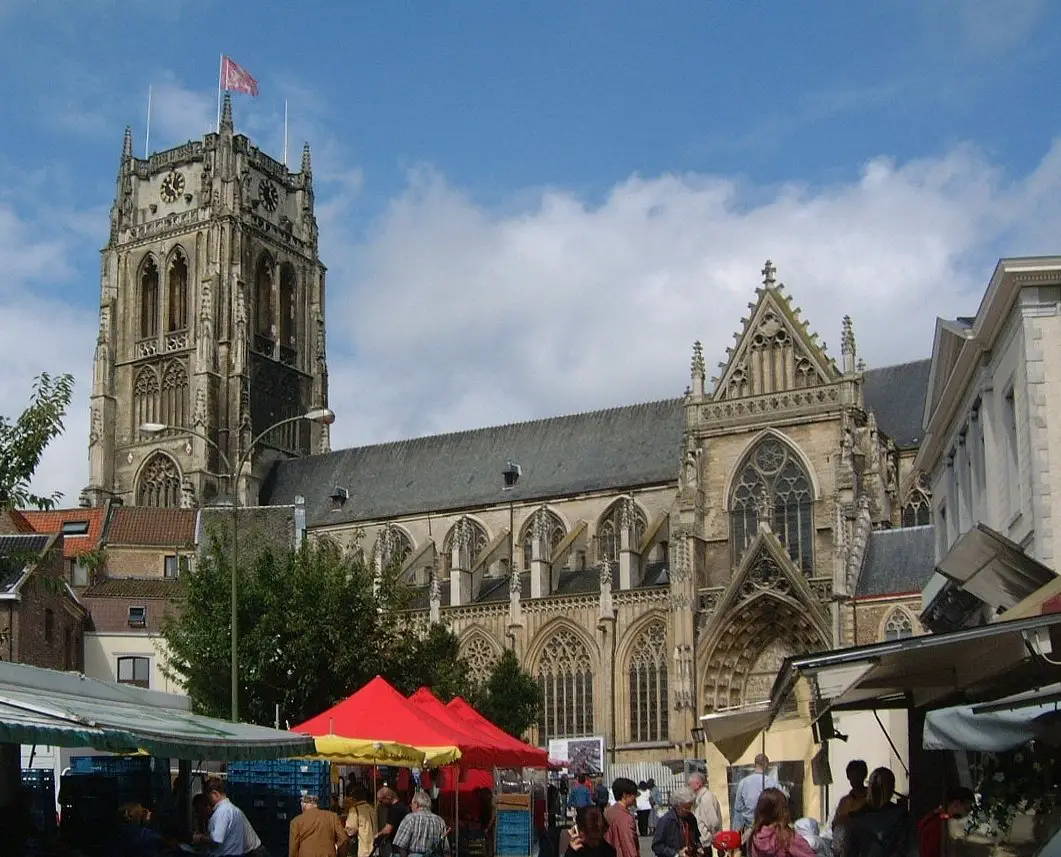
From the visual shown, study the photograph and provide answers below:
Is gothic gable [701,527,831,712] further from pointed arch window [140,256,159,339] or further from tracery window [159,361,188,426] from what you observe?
pointed arch window [140,256,159,339]

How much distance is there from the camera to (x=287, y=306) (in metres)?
71.9

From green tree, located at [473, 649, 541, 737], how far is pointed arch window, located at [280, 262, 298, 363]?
28.7 meters

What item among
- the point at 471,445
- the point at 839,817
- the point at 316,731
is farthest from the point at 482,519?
the point at 839,817

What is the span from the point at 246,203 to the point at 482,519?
20.7m

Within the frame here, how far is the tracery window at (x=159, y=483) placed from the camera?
65750 millimetres

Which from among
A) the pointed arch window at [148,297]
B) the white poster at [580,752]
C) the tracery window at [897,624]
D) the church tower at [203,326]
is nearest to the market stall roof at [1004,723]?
the tracery window at [897,624]

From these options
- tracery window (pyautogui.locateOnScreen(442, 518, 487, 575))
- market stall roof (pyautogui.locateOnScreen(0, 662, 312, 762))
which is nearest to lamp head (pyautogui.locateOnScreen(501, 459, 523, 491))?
tracery window (pyautogui.locateOnScreen(442, 518, 487, 575))

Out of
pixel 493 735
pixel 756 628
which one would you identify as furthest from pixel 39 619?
pixel 493 735

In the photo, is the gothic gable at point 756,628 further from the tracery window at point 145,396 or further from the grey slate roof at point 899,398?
the tracery window at point 145,396

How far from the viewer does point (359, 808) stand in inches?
653

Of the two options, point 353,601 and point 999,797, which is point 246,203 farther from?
point 999,797

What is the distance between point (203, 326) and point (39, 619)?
24.6 meters

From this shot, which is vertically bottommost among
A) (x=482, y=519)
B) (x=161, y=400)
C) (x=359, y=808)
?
(x=359, y=808)

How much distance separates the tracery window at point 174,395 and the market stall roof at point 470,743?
45.5 meters
